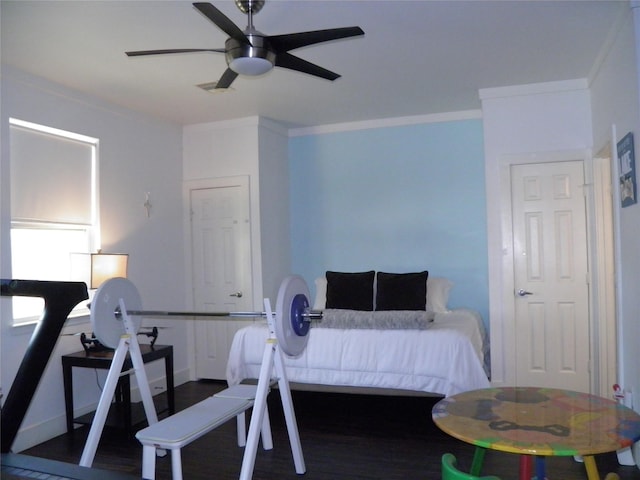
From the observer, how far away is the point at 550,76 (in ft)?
12.9

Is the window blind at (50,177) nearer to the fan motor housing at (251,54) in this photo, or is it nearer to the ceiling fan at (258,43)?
the ceiling fan at (258,43)

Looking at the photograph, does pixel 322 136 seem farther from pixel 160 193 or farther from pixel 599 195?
pixel 599 195

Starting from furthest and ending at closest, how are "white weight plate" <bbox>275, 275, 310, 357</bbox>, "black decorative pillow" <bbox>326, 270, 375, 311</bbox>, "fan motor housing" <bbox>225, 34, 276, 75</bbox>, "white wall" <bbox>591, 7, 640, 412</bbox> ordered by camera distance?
1. "black decorative pillow" <bbox>326, 270, 375, 311</bbox>
2. "white wall" <bbox>591, 7, 640, 412</bbox>
3. "white weight plate" <bbox>275, 275, 310, 357</bbox>
4. "fan motor housing" <bbox>225, 34, 276, 75</bbox>

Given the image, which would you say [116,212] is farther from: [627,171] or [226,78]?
[627,171]

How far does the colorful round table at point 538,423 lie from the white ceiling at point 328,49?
204 centimetres

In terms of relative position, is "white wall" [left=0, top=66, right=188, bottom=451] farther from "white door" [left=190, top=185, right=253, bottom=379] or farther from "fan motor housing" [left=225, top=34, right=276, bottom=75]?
"fan motor housing" [left=225, top=34, right=276, bottom=75]

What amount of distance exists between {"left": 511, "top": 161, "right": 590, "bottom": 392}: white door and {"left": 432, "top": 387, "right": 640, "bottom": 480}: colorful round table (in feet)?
6.71

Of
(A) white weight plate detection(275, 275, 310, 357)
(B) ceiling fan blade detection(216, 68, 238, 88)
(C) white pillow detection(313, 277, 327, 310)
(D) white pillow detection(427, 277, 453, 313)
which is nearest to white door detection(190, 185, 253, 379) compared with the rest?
(C) white pillow detection(313, 277, 327, 310)

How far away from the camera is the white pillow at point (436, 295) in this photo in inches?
183

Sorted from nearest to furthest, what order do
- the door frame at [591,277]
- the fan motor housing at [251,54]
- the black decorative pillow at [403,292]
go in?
the fan motor housing at [251,54], the door frame at [591,277], the black decorative pillow at [403,292]

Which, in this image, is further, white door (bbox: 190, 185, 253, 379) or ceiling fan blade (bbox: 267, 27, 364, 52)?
white door (bbox: 190, 185, 253, 379)

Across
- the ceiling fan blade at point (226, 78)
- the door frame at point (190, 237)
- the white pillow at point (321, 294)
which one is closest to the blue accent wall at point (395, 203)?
the white pillow at point (321, 294)

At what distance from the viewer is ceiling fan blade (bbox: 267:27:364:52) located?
7.35ft

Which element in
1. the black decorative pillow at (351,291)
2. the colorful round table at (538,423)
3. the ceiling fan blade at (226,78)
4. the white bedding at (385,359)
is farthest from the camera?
the black decorative pillow at (351,291)
